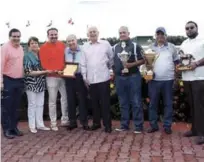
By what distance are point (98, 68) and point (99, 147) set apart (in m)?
1.46

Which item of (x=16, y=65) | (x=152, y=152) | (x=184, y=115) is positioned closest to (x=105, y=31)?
(x=184, y=115)

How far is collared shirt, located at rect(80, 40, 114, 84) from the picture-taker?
24.8 ft

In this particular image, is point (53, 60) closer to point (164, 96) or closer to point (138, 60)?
point (138, 60)

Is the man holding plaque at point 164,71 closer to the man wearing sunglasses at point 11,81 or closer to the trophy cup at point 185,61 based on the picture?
the trophy cup at point 185,61

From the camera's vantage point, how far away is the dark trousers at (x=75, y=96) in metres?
7.80

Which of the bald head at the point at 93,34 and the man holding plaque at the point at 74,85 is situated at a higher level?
the bald head at the point at 93,34

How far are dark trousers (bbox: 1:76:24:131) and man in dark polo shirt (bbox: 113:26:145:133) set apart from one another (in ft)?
5.24

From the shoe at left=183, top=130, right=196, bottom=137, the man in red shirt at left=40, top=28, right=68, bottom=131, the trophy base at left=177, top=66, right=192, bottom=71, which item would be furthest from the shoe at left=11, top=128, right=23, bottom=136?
the trophy base at left=177, top=66, right=192, bottom=71

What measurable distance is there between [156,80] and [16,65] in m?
2.24

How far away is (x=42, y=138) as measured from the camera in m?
7.31

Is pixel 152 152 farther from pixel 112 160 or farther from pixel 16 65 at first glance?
pixel 16 65

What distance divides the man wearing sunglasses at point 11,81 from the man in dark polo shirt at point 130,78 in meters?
1.56

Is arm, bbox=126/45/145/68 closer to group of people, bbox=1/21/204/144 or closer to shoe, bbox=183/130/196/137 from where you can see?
group of people, bbox=1/21/204/144

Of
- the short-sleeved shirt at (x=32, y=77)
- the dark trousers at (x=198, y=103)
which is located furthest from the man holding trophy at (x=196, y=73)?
the short-sleeved shirt at (x=32, y=77)
